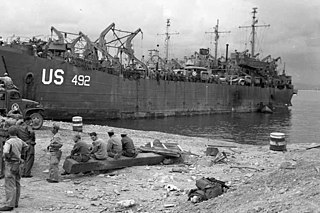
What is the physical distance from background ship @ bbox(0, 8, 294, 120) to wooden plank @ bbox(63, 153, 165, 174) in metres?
19.1

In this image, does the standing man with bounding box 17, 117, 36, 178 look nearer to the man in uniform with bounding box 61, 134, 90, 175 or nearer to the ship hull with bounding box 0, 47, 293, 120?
the man in uniform with bounding box 61, 134, 90, 175

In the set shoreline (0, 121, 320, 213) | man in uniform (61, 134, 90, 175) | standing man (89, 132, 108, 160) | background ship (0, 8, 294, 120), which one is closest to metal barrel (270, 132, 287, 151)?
shoreline (0, 121, 320, 213)

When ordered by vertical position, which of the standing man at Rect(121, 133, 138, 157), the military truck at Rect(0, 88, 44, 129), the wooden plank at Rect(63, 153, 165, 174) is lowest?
the wooden plank at Rect(63, 153, 165, 174)

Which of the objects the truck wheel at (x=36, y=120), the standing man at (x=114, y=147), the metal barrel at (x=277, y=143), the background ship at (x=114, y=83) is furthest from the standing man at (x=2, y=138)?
the background ship at (x=114, y=83)

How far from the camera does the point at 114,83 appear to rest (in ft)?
113

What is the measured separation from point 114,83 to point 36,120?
1872 cm

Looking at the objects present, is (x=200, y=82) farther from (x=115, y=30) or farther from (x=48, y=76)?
(x=48, y=76)

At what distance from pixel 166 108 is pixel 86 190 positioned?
33.5m

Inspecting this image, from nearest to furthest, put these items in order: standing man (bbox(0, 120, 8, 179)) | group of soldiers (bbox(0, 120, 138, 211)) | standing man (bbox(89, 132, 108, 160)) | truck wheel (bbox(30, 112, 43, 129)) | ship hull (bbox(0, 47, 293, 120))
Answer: group of soldiers (bbox(0, 120, 138, 211)), standing man (bbox(0, 120, 8, 179)), standing man (bbox(89, 132, 108, 160)), truck wheel (bbox(30, 112, 43, 129)), ship hull (bbox(0, 47, 293, 120))

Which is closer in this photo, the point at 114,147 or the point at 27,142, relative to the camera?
the point at 27,142

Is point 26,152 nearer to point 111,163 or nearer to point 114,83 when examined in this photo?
point 111,163

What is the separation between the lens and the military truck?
46.7ft

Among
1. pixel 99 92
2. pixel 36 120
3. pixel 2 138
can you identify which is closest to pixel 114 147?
pixel 2 138

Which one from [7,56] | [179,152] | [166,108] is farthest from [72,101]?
[179,152]
